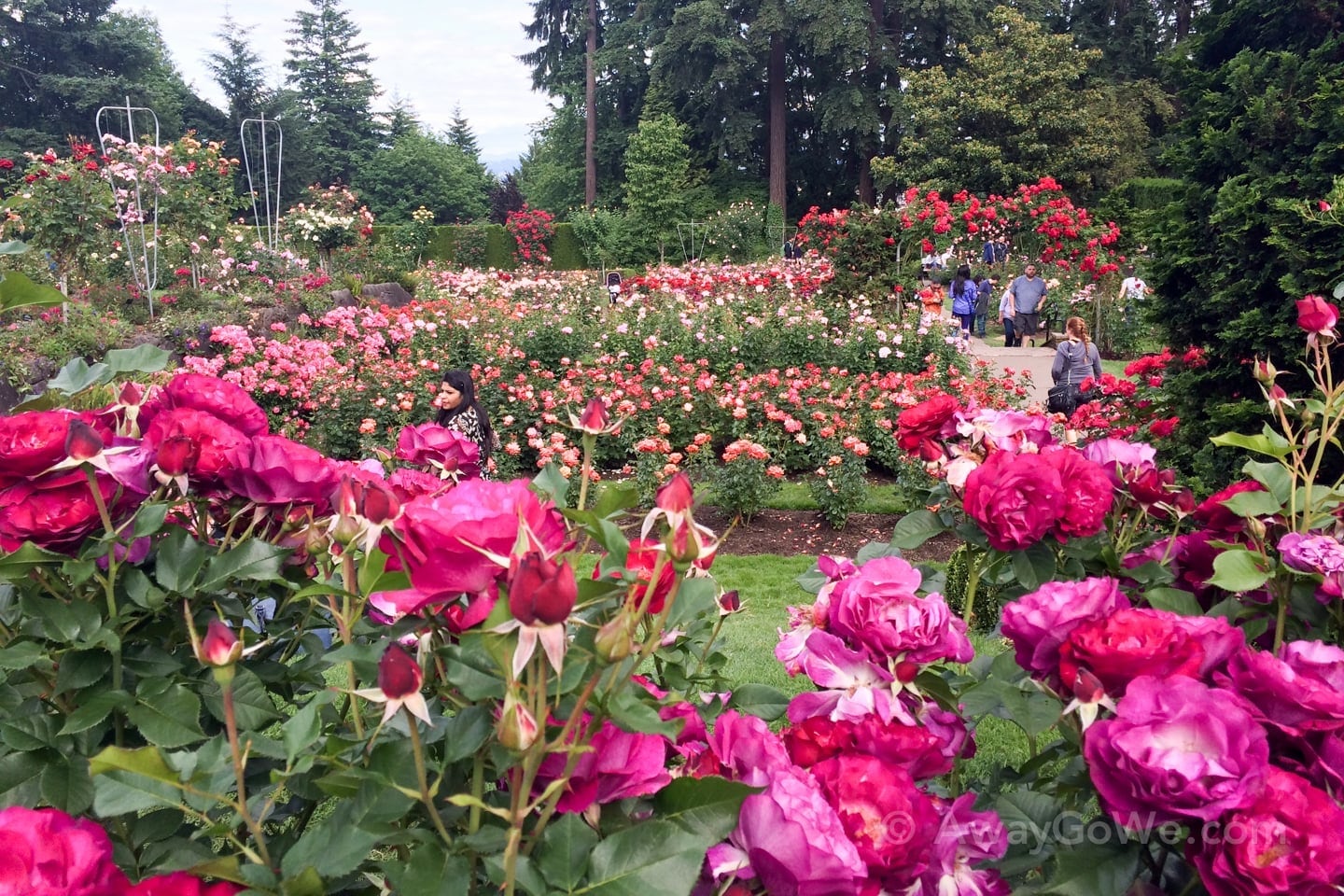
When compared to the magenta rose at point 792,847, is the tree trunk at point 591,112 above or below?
above

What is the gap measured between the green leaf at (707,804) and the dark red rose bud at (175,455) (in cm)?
54

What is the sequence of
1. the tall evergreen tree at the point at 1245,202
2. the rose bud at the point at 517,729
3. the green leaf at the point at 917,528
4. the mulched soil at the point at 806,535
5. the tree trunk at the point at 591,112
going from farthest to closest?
the tree trunk at the point at 591,112 < the mulched soil at the point at 806,535 < the tall evergreen tree at the point at 1245,202 < the green leaf at the point at 917,528 < the rose bud at the point at 517,729

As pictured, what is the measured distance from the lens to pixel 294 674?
0.99 m

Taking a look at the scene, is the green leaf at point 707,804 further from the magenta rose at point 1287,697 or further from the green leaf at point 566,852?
the magenta rose at point 1287,697

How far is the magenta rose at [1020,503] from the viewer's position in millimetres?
1072

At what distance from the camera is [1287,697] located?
709 millimetres

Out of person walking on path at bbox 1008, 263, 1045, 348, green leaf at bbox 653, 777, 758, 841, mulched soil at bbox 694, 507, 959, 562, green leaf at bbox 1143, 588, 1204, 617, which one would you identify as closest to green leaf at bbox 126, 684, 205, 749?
green leaf at bbox 653, 777, 758, 841

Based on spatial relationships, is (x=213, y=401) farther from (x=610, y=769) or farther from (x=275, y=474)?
(x=610, y=769)

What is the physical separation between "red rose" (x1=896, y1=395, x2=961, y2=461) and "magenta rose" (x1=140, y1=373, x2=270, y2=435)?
0.87m

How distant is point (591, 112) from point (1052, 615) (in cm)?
3065

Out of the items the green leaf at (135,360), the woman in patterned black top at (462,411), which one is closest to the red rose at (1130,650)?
the green leaf at (135,360)

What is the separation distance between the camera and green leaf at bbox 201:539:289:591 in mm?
881

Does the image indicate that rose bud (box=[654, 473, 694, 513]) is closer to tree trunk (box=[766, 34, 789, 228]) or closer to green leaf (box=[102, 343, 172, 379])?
green leaf (box=[102, 343, 172, 379])

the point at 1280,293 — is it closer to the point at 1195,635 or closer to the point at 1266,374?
the point at 1266,374
